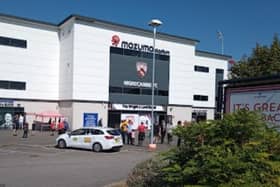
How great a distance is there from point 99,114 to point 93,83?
374 cm

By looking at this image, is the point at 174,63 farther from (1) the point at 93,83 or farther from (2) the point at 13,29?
(2) the point at 13,29

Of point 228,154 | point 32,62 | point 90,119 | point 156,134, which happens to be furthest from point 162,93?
point 228,154

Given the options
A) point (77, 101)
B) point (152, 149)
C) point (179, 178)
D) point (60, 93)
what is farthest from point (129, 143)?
point (179, 178)

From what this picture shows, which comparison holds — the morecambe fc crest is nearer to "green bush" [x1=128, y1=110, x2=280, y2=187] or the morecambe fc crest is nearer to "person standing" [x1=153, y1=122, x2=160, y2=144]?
"person standing" [x1=153, y1=122, x2=160, y2=144]

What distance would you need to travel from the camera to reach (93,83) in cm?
4700

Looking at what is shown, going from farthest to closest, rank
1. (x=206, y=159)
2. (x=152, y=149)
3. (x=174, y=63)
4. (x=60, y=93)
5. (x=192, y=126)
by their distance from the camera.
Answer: (x=174, y=63), (x=60, y=93), (x=152, y=149), (x=192, y=126), (x=206, y=159)

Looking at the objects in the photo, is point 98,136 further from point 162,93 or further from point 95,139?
point 162,93

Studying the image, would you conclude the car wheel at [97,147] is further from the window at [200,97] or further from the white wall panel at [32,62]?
the window at [200,97]

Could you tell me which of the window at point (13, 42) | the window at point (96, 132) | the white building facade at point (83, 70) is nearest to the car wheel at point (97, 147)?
the window at point (96, 132)

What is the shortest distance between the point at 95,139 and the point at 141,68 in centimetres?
2909

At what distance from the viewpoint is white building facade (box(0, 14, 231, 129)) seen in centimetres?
4509

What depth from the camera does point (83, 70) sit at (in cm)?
4631

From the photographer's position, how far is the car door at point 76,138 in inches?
974

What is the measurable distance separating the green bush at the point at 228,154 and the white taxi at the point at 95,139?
1844cm
